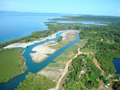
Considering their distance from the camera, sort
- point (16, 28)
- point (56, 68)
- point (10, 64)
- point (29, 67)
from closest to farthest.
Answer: point (56, 68), point (29, 67), point (10, 64), point (16, 28)

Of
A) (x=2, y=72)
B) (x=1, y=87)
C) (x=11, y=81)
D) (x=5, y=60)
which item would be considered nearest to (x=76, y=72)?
(x=11, y=81)

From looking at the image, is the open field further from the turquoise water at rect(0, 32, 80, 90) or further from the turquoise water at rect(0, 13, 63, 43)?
the turquoise water at rect(0, 13, 63, 43)

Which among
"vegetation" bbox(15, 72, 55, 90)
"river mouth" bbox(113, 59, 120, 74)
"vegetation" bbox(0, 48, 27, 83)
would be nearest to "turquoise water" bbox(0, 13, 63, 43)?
"vegetation" bbox(0, 48, 27, 83)

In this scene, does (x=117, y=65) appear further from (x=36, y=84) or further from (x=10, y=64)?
(x=10, y=64)

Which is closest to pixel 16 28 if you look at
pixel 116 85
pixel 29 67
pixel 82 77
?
pixel 29 67

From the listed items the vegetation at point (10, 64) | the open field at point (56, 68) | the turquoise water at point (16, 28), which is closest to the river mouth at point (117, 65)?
the open field at point (56, 68)
